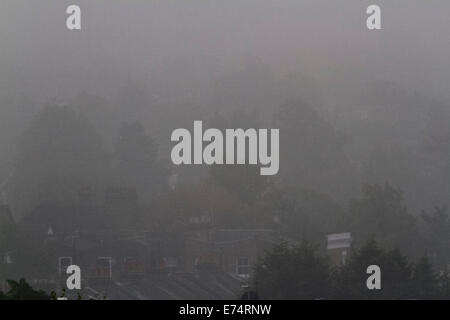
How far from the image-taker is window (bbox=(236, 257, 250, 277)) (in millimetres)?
43375

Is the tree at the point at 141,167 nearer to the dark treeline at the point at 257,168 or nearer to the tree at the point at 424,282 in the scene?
the dark treeline at the point at 257,168

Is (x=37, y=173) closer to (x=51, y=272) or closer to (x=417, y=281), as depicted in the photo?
(x=51, y=272)

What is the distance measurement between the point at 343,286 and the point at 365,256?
1831mm

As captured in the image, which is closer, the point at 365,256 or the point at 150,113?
the point at 365,256

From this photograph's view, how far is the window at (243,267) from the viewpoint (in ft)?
142

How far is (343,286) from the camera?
40.5 metres

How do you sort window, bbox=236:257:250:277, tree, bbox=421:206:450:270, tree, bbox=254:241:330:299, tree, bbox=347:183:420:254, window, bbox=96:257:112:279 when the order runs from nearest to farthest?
tree, bbox=254:241:330:299 → window, bbox=236:257:250:277 → window, bbox=96:257:112:279 → tree, bbox=347:183:420:254 → tree, bbox=421:206:450:270

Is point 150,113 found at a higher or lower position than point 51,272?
higher

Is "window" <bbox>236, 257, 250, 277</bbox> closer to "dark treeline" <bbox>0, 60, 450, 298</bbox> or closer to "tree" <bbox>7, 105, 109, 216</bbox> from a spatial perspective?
"dark treeline" <bbox>0, 60, 450, 298</bbox>

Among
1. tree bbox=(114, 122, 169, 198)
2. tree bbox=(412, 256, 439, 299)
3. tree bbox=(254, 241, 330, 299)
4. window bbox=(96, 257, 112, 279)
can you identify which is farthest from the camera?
tree bbox=(114, 122, 169, 198)

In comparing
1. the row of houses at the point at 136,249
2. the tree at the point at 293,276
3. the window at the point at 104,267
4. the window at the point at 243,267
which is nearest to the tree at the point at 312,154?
the row of houses at the point at 136,249

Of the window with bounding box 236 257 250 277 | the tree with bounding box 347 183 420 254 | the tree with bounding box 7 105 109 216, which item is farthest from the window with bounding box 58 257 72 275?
the tree with bounding box 347 183 420 254
